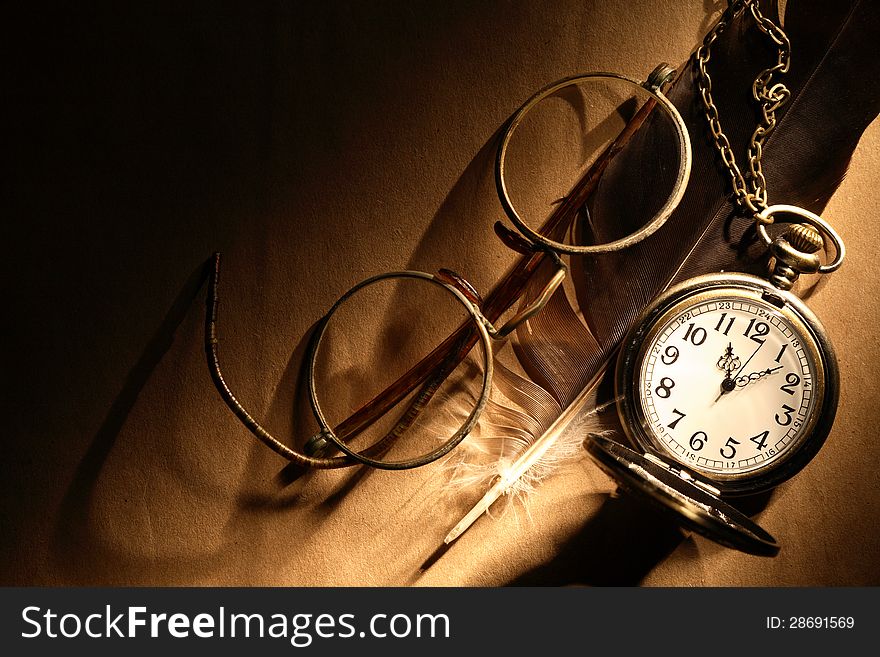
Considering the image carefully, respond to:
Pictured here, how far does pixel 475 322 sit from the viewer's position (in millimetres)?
724

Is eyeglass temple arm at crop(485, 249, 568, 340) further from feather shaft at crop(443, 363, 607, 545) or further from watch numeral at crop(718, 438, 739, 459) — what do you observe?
watch numeral at crop(718, 438, 739, 459)

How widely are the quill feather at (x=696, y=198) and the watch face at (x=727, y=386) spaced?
0.17 feet

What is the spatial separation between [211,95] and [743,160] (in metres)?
0.60

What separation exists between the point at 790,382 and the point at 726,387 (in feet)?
0.22

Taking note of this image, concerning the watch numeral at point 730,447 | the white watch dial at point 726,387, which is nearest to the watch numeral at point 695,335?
the white watch dial at point 726,387

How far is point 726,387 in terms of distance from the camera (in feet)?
2.40

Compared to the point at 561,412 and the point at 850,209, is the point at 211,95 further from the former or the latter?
the point at 850,209

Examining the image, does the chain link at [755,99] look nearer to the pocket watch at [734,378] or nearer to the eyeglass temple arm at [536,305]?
the pocket watch at [734,378]

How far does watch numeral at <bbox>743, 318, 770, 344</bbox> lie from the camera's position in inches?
28.7

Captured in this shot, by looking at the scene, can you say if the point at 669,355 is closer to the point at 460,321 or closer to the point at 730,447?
the point at 730,447

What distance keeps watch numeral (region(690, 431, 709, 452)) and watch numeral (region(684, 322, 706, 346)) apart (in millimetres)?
95

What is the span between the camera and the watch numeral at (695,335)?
29.0 inches

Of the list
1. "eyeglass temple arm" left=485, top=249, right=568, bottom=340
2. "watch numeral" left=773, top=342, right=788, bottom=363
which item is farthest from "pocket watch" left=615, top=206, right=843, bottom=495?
"eyeglass temple arm" left=485, top=249, right=568, bottom=340

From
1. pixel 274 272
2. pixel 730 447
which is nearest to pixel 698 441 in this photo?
pixel 730 447
